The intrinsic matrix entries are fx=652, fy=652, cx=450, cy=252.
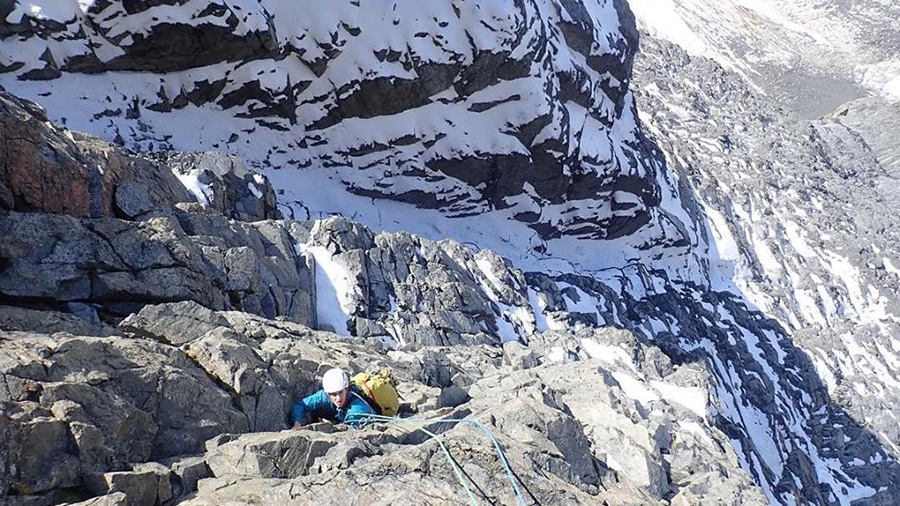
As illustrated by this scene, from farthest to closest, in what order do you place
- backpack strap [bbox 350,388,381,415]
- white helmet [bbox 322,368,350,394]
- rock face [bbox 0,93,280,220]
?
rock face [bbox 0,93,280,220] < backpack strap [bbox 350,388,381,415] < white helmet [bbox 322,368,350,394]

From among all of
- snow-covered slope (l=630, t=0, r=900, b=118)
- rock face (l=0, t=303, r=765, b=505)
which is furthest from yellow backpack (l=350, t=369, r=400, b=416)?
snow-covered slope (l=630, t=0, r=900, b=118)

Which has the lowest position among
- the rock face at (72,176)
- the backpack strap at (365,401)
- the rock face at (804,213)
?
the rock face at (804,213)

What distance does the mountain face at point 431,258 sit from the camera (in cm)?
728

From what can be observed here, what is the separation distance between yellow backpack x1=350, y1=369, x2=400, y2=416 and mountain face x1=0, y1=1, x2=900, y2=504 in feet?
2.72

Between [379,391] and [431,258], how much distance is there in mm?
14584

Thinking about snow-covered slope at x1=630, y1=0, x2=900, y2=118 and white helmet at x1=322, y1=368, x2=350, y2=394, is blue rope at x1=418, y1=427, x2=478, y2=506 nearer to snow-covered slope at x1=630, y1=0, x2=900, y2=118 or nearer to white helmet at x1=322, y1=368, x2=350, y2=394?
white helmet at x1=322, y1=368, x2=350, y2=394

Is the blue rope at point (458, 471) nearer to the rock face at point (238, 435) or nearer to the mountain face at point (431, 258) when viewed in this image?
the rock face at point (238, 435)

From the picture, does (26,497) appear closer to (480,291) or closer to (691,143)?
(480,291)

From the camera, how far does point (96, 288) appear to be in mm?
9734

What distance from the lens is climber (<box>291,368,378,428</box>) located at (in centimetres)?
791

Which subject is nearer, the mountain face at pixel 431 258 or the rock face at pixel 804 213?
the mountain face at pixel 431 258

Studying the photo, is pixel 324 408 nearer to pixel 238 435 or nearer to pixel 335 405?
pixel 335 405

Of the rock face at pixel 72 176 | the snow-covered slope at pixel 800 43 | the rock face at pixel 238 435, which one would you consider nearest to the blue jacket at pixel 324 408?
the rock face at pixel 238 435

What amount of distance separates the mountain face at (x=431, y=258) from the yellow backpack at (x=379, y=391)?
0.83m
